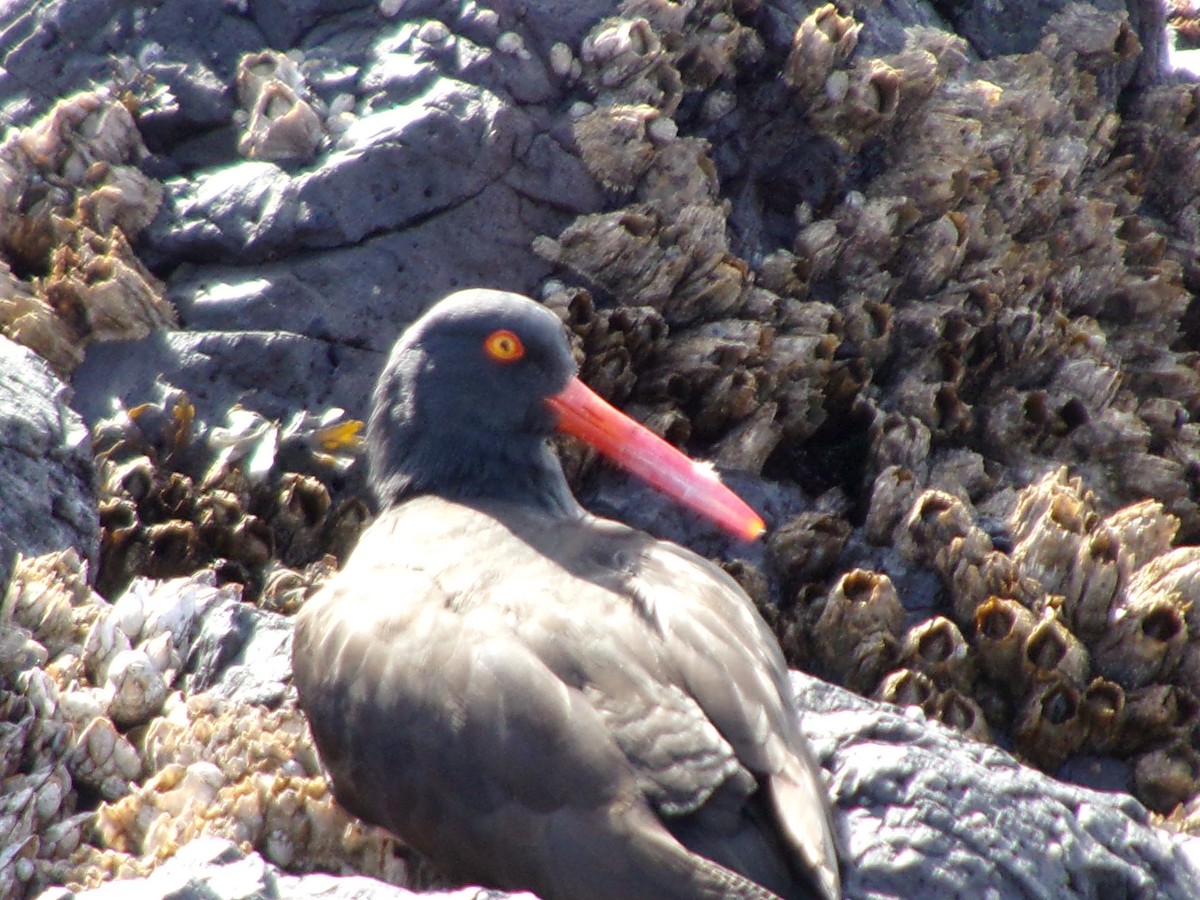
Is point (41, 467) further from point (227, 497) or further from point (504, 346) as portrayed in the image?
point (504, 346)

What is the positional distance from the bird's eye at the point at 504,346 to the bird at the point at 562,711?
639 millimetres

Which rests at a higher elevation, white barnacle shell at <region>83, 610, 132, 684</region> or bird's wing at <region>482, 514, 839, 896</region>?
bird's wing at <region>482, 514, 839, 896</region>

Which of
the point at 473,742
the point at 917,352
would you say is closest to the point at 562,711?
the point at 473,742

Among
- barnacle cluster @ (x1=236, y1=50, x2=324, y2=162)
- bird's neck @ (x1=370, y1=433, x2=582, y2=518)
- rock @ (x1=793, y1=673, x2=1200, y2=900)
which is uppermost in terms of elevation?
barnacle cluster @ (x1=236, y1=50, x2=324, y2=162)

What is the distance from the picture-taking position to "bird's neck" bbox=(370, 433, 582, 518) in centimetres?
495

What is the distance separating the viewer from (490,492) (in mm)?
4934

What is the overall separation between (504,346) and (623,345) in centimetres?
138

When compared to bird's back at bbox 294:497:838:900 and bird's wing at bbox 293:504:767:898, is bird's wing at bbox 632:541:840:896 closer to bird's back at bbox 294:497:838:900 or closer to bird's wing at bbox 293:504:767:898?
bird's back at bbox 294:497:838:900

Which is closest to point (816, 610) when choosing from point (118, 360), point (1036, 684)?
point (1036, 684)

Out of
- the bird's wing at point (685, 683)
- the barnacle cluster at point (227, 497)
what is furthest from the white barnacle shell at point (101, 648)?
the bird's wing at point (685, 683)

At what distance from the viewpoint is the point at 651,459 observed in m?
4.88

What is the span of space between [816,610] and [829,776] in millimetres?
1930

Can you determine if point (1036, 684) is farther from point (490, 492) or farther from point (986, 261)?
point (986, 261)

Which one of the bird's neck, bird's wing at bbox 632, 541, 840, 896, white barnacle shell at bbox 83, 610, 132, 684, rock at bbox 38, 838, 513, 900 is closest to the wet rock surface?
white barnacle shell at bbox 83, 610, 132, 684
